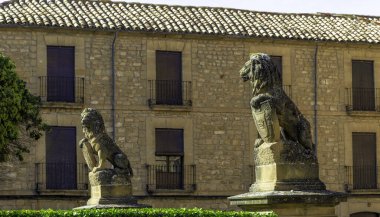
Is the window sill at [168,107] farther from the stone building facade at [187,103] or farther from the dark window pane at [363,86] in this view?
the dark window pane at [363,86]

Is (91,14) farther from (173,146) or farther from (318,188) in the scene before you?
(318,188)

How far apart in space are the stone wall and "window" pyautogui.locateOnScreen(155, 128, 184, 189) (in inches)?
10.2

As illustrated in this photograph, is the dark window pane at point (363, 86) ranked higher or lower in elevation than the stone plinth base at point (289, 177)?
higher

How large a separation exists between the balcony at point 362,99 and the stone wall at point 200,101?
202mm

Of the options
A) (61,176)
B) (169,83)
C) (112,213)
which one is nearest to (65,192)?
Answer: (61,176)

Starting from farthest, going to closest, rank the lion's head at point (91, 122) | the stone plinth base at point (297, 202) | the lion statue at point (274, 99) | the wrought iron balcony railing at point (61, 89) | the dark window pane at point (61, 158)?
1. the wrought iron balcony railing at point (61, 89)
2. the dark window pane at point (61, 158)
3. the lion's head at point (91, 122)
4. the lion statue at point (274, 99)
5. the stone plinth base at point (297, 202)

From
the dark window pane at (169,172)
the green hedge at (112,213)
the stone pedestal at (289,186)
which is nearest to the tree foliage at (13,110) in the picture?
the dark window pane at (169,172)

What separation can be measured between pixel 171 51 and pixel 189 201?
4.54 m

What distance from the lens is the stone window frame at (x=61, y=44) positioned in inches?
1262

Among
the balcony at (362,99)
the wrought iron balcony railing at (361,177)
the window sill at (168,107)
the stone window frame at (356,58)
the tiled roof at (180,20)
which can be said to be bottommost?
the wrought iron balcony railing at (361,177)

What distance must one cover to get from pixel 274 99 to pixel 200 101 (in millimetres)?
20886

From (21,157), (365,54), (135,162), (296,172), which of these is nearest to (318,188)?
(296,172)

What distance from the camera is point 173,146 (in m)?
33.3

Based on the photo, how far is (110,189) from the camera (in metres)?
20.7
